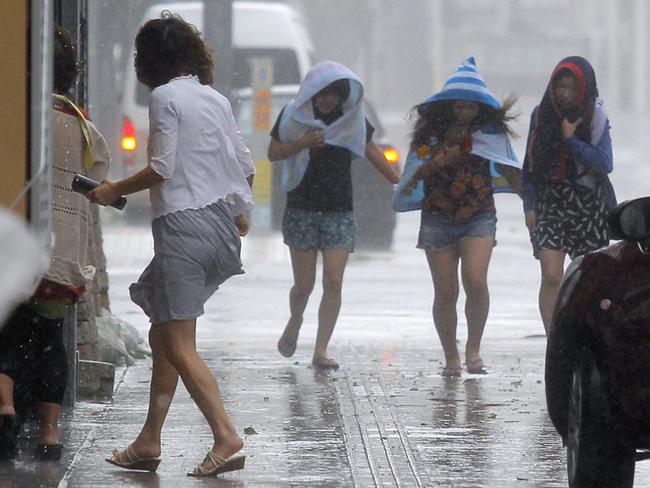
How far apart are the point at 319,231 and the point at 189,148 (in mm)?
3103

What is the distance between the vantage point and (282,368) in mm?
9562

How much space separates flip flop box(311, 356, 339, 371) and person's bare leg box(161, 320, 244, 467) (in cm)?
299

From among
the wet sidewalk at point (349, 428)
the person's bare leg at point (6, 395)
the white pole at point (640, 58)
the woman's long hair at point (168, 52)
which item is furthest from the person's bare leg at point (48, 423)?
the white pole at point (640, 58)

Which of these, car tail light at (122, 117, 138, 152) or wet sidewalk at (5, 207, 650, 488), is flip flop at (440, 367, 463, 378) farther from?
car tail light at (122, 117, 138, 152)

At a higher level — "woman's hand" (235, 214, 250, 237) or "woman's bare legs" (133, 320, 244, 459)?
"woman's hand" (235, 214, 250, 237)

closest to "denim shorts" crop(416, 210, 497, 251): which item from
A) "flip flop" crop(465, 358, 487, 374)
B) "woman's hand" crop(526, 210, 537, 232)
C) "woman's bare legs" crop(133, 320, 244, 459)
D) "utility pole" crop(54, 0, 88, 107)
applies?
"woman's hand" crop(526, 210, 537, 232)

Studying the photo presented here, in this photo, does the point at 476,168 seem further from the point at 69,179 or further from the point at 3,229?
the point at 3,229

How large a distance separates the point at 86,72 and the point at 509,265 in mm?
9010

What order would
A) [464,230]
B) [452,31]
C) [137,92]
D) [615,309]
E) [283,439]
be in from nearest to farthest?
[615,309] < [283,439] < [464,230] < [137,92] < [452,31]

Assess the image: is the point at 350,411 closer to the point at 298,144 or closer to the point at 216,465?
the point at 216,465

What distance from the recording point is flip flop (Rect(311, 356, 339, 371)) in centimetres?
953

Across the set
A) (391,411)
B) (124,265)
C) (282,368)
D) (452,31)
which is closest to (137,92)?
(124,265)

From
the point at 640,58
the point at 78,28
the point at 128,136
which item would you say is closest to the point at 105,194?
the point at 78,28

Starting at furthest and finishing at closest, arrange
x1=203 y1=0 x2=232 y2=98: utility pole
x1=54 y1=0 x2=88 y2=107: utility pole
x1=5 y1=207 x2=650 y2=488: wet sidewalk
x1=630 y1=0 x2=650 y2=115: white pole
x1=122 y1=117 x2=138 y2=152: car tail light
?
x1=630 y1=0 x2=650 y2=115: white pole < x1=122 y1=117 x2=138 y2=152: car tail light < x1=203 y1=0 x2=232 y2=98: utility pole < x1=54 y1=0 x2=88 y2=107: utility pole < x1=5 y1=207 x2=650 y2=488: wet sidewalk
